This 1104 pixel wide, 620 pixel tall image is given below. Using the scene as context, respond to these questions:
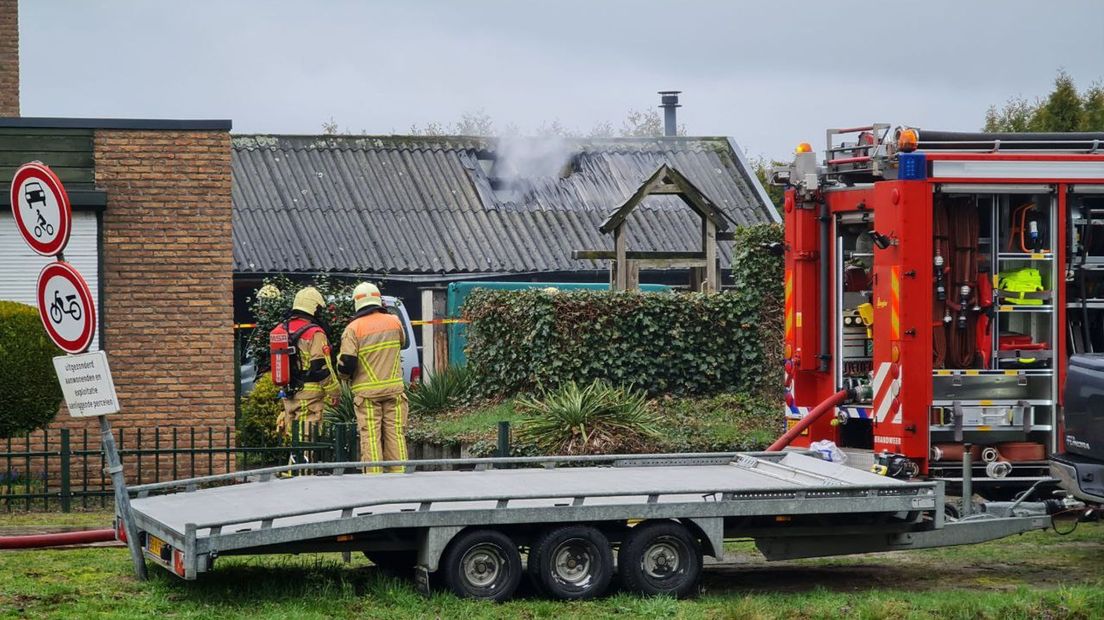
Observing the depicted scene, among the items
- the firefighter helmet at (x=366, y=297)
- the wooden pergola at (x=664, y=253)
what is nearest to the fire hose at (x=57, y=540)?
the firefighter helmet at (x=366, y=297)

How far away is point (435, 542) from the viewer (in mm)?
8578

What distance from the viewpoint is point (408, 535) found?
8.79 meters

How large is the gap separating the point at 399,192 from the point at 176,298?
50.6 feet

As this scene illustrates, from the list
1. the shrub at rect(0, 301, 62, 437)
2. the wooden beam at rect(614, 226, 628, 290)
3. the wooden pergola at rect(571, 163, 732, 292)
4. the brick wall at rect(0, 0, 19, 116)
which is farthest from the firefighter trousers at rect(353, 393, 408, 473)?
the brick wall at rect(0, 0, 19, 116)

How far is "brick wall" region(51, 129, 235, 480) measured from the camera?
15.2 m

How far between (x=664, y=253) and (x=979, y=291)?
10425 mm

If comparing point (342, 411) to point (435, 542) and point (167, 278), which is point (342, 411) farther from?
point (435, 542)

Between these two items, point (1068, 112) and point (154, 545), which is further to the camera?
point (1068, 112)

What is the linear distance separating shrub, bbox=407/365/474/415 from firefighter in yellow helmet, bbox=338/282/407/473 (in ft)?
15.9

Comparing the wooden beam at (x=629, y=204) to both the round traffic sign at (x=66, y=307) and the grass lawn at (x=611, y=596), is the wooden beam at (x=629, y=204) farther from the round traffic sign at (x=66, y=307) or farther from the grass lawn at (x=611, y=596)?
the round traffic sign at (x=66, y=307)

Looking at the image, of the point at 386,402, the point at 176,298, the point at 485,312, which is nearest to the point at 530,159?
the point at 485,312

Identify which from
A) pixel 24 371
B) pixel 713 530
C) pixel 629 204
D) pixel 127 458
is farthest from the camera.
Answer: pixel 629 204

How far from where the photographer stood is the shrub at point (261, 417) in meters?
16.9

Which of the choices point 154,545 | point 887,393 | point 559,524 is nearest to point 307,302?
point 887,393
